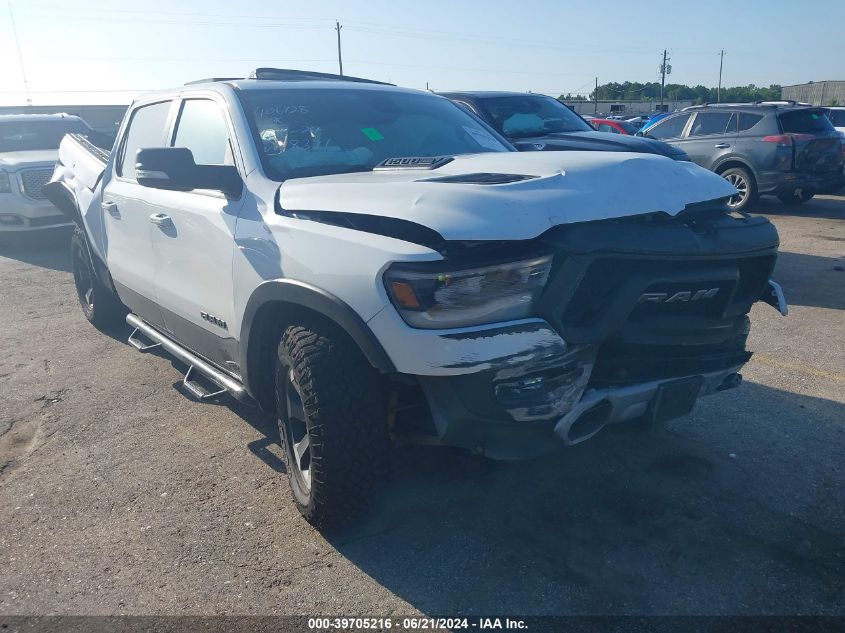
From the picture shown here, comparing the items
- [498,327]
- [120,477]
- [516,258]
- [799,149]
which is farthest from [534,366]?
[799,149]

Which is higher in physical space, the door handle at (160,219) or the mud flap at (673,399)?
the door handle at (160,219)

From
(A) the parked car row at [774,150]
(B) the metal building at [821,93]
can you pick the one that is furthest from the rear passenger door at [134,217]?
(B) the metal building at [821,93]

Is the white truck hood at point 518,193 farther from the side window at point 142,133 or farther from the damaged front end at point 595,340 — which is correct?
the side window at point 142,133

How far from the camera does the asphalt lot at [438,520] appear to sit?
2.75 m

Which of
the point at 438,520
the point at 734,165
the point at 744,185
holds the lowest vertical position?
the point at 438,520

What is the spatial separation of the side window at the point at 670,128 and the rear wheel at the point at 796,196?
2063 mm

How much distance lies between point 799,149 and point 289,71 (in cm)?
922

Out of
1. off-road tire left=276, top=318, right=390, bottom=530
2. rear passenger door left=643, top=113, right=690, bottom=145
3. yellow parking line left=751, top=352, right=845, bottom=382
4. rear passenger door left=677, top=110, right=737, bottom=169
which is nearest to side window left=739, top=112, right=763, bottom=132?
rear passenger door left=677, top=110, right=737, bottom=169

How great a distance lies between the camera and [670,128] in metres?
13.0

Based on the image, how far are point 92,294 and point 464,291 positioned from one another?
4.62 meters

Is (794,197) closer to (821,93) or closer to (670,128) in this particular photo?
(670,128)

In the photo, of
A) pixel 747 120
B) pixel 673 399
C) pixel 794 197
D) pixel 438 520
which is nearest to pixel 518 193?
pixel 673 399

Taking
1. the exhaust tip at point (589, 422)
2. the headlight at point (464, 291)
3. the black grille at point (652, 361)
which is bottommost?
the exhaust tip at point (589, 422)

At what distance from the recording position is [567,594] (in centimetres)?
271
